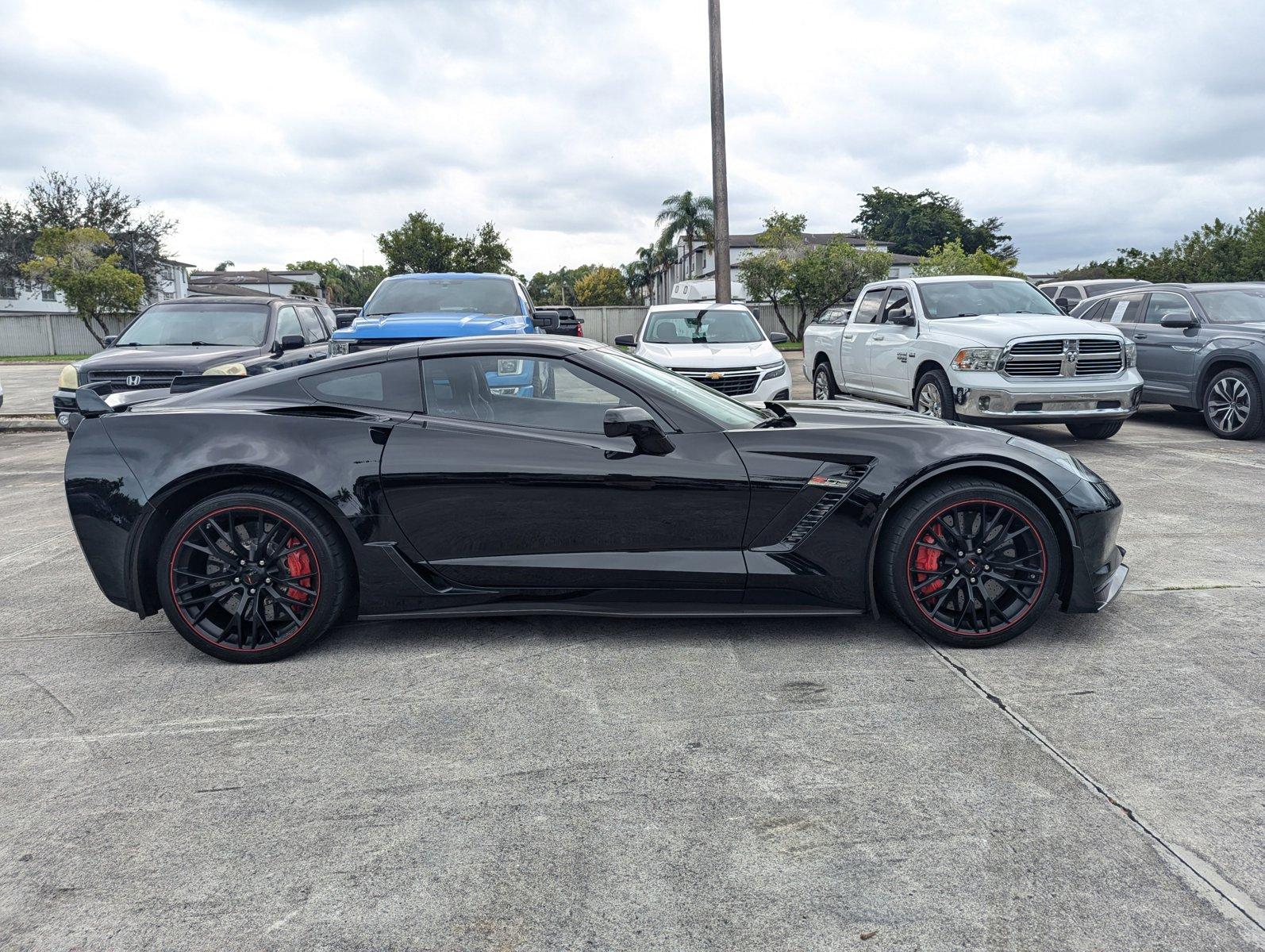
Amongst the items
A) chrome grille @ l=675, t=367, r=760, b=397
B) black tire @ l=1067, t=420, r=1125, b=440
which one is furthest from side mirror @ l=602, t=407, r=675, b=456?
black tire @ l=1067, t=420, r=1125, b=440

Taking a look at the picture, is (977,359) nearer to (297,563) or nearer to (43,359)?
(297,563)

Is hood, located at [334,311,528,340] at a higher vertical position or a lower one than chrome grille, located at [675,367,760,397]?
higher

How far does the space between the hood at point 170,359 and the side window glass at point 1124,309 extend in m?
10.4

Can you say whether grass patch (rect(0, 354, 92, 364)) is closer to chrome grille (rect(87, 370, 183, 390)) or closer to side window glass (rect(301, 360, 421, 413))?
chrome grille (rect(87, 370, 183, 390))

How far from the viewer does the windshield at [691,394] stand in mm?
4074

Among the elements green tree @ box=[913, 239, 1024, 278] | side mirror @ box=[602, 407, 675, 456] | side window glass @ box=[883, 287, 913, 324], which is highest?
green tree @ box=[913, 239, 1024, 278]

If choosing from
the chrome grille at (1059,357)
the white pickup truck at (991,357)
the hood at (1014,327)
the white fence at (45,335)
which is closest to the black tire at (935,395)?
the white pickup truck at (991,357)

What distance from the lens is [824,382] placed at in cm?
1331

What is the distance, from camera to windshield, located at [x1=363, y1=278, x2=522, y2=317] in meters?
10.3

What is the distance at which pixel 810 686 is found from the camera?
3516 millimetres

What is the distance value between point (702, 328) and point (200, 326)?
5877mm

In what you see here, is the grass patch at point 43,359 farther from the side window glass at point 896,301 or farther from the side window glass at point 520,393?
the side window glass at point 520,393

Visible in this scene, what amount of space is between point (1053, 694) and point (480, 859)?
2.16 m

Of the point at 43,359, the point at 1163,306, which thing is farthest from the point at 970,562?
the point at 43,359
